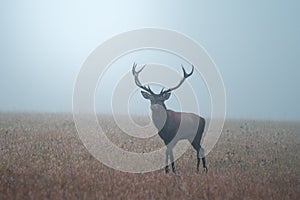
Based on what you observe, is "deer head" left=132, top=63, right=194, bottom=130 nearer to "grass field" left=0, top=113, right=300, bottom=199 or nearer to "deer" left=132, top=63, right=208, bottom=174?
"deer" left=132, top=63, right=208, bottom=174

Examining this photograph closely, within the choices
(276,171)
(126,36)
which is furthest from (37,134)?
(276,171)

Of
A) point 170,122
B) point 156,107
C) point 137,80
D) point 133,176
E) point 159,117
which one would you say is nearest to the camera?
point 133,176

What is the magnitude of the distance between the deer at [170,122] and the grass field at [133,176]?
78cm

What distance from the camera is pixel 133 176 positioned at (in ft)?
35.8

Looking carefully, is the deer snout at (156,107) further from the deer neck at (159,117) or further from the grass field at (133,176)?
the grass field at (133,176)

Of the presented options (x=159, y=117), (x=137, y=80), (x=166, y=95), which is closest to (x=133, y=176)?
(x=159, y=117)

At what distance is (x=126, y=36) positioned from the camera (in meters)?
12.8

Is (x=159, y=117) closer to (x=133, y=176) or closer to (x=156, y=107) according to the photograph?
(x=156, y=107)

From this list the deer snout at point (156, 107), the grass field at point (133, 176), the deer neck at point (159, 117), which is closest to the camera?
the grass field at point (133, 176)

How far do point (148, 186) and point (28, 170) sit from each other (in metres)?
3.19

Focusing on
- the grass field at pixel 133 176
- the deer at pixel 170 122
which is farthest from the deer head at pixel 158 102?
the grass field at pixel 133 176

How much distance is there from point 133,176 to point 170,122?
2.23 meters

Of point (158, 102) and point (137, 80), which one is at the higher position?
point (137, 80)

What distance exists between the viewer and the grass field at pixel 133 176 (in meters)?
9.02
